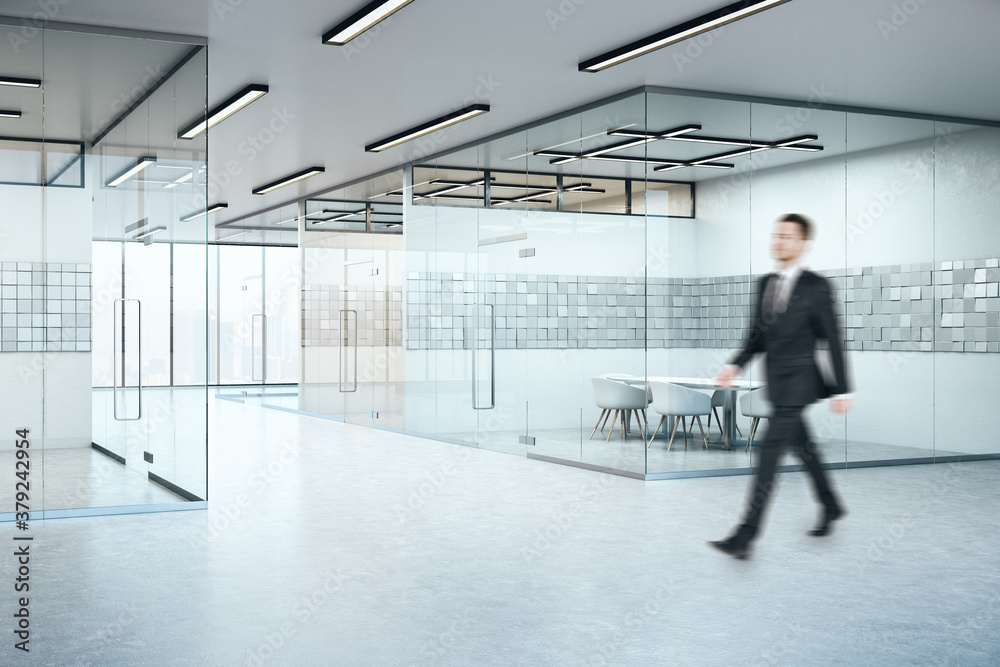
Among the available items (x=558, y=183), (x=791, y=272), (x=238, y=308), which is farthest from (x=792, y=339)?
(x=238, y=308)

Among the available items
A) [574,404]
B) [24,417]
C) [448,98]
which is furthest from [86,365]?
[574,404]

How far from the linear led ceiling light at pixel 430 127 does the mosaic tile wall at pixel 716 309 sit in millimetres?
1621

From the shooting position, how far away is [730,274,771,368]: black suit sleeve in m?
3.86

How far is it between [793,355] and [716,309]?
14.9 ft

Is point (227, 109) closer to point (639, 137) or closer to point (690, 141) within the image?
point (639, 137)

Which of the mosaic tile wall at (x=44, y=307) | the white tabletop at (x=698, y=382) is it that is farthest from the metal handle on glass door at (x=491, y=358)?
the mosaic tile wall at (x=44, y=307)

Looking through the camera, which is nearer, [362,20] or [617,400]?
[362,20]

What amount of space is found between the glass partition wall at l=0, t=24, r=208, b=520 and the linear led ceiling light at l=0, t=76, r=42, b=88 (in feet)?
0.10

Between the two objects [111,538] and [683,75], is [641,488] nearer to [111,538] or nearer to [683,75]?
[683,75]

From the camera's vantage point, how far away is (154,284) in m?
6.96

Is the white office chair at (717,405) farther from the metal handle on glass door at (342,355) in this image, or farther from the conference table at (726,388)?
the metal handle on glass door at (342,355)

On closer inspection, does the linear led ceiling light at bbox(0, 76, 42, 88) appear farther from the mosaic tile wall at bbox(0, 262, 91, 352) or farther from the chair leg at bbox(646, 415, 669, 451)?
Answer: the chair leg at bbox(646, 415, 669, 451)

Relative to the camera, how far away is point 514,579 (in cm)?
491

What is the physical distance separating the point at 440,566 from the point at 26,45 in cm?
431
